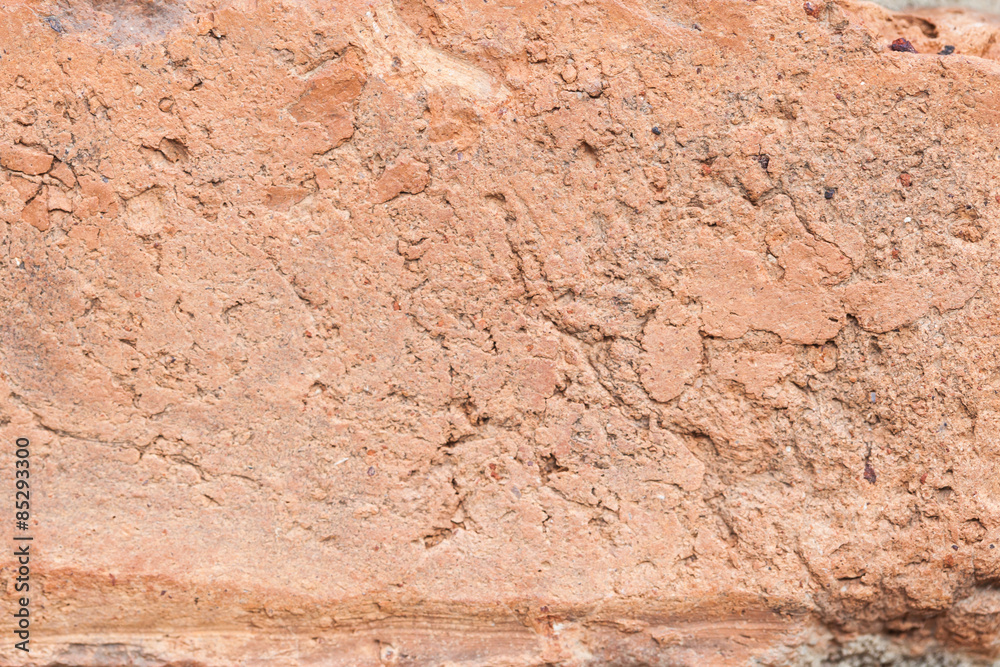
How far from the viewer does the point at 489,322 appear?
1318 mm

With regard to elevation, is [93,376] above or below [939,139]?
below

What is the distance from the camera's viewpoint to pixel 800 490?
1.35m

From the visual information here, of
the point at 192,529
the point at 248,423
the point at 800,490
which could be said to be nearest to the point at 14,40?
the point at 248,423

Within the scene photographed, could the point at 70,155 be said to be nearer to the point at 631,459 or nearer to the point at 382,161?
the point at 382,161

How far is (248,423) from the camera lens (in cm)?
132

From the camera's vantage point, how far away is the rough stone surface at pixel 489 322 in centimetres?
127

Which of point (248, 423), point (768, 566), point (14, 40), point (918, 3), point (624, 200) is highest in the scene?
point (918, 3)

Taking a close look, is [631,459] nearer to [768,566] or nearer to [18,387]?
[768,566]

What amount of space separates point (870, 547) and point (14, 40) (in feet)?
5.33

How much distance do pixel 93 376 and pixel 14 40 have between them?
0.54 meters

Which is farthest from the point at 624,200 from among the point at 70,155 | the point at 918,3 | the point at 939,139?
the point at 70,155

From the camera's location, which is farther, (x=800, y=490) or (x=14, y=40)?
(x=800, y=490)

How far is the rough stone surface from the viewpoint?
50.1 inches

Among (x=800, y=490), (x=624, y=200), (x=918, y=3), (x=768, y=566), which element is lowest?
(x=768, y=566)
